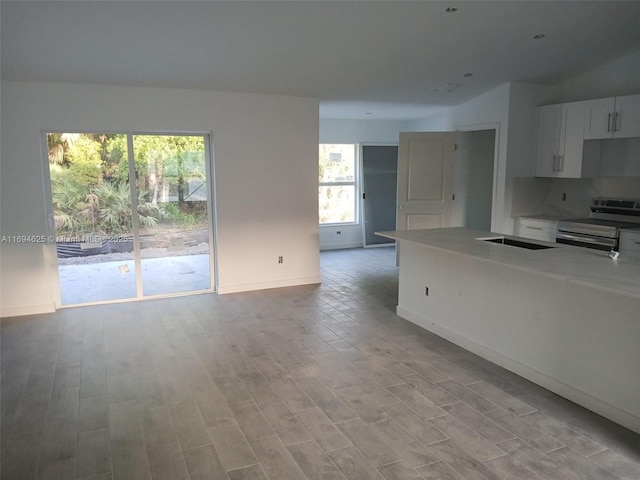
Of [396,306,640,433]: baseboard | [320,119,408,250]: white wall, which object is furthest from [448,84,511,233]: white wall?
[320,119,408,250]: white wall

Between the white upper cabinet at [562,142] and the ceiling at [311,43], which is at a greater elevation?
the ceiling at [311,43]

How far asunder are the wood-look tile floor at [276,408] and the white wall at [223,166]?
100cm

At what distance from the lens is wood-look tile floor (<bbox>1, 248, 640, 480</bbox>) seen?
8.02ft

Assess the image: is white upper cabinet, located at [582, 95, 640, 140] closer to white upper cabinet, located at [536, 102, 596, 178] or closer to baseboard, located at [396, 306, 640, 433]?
white upper cabinet, located at [536, 102, 596, 178]

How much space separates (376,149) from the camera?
868 cm

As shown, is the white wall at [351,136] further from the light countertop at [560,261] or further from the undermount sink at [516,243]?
the undermount sink at [516,243]

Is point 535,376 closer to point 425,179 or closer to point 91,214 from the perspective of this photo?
point 425,179

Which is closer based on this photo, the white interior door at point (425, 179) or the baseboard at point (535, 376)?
the baseboard at point (535, 376)

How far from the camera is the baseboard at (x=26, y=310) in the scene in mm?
4852

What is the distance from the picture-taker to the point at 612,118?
488cm

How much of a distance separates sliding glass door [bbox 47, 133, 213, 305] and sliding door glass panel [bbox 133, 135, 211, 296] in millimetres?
11

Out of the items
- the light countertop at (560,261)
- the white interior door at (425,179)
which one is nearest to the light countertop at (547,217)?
the white interior door at (425,179)

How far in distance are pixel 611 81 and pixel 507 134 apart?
48.1 inches

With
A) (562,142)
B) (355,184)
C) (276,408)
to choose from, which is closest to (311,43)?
(276,408)
